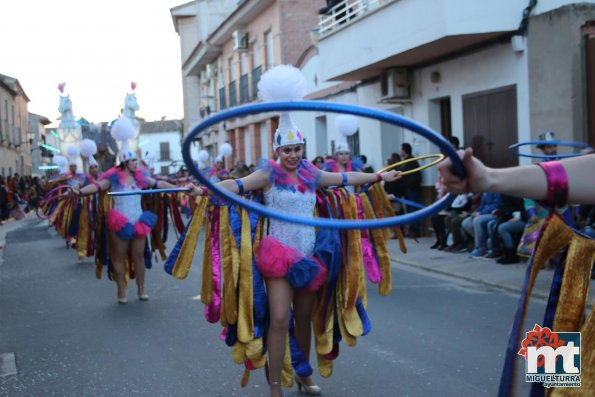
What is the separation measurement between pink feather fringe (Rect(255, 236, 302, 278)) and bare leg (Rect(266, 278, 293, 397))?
0.07 m

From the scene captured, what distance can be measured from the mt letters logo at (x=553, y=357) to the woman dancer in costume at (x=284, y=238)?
6.86ft

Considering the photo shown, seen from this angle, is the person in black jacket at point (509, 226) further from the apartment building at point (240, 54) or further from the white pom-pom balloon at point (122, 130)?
the apartment building at point (240, 54)

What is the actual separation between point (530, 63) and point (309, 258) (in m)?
8.60

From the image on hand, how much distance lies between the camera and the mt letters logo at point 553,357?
Result: 8.78 feet

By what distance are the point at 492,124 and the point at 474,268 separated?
3.72 metres

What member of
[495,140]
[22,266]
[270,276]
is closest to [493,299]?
[270,276]

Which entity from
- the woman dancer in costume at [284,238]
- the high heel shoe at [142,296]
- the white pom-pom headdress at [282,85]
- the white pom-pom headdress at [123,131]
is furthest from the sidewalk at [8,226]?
the white pom-pom headdress at [282,85]

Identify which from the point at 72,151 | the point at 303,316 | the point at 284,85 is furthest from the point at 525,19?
the point at 72,151

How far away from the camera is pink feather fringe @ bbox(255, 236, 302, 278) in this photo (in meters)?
4.78

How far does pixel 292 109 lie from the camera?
2.74 metres

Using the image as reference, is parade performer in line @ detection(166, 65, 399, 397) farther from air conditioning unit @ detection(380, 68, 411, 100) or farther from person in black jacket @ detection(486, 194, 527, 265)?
air conditioning unit @ detection(380, 68, 411, 100)

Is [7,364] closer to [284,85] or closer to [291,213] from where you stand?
[291,213]

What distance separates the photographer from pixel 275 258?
4.80 metres

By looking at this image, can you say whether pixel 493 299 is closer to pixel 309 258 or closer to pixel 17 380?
pixel 309 258
